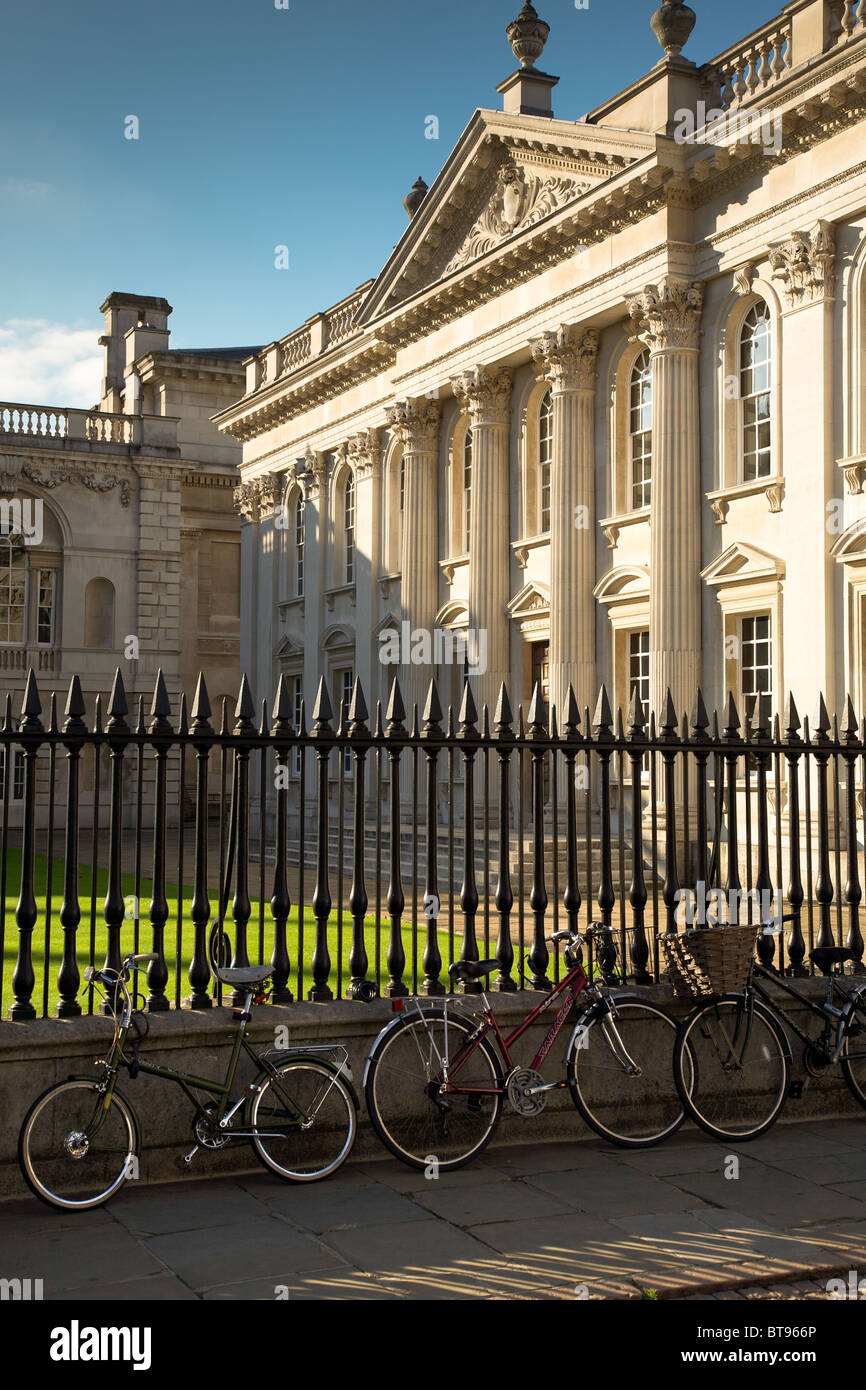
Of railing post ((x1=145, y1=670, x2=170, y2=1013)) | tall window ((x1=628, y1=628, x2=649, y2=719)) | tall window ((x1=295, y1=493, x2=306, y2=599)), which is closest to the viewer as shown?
railing post ((x1=145, y1=670, x2=170, y2=1013))

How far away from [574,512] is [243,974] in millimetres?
19657

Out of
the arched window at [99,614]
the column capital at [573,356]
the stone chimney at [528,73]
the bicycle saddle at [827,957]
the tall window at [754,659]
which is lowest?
the bicycle saddle at [827,957]

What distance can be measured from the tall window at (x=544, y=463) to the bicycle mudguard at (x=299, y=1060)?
21.6 meters

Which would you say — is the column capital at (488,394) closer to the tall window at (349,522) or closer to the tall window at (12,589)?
the tall window at (349,522)

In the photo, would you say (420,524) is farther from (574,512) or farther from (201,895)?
(201,895)

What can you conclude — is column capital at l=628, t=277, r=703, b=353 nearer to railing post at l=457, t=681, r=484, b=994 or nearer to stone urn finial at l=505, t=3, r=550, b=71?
stone urn finial at l=505, t=3, r=550, b=71

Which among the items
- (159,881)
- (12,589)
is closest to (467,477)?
(12,589)

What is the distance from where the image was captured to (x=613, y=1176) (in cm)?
673

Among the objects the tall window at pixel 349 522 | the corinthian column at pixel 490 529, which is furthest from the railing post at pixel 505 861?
the tall window at pixel 349 522

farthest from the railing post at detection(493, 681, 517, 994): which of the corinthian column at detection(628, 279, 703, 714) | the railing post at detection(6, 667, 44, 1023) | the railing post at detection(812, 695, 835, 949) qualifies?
the corinthian column at detection(628, 279, 703, 714)

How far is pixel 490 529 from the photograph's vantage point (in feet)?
93.7

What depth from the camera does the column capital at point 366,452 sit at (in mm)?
34625

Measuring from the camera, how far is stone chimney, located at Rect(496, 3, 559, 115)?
Result: 2745 cm

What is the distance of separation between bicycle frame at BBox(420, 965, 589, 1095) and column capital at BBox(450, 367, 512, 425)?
22.3 metres
